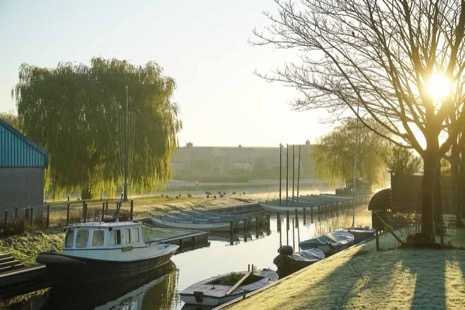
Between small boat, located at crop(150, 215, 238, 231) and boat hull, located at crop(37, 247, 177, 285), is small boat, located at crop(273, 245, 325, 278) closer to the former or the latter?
boat hull, located at crop(37, 247, 177, 285)

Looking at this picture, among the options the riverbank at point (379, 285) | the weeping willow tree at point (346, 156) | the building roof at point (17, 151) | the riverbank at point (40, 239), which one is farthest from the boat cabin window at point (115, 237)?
the weeping willow tree at point (346, 156)

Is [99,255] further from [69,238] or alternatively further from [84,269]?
[69,238]

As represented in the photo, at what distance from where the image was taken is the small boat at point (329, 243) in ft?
99.1

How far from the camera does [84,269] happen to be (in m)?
22.8

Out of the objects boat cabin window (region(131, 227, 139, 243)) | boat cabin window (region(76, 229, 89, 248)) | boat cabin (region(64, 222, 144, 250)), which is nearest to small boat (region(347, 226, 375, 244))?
boat cabin window (region(131, 227, 139, 243))

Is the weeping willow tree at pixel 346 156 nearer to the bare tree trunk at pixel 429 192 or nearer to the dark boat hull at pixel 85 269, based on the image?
the dark boat hull at pixel 85 269

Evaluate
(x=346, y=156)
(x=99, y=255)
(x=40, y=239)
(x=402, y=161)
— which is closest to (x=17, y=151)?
(x=40, y=239)

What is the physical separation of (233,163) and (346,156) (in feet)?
289

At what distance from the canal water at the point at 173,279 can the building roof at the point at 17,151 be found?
33.2ft

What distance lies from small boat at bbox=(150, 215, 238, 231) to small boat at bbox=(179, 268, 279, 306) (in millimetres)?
21018

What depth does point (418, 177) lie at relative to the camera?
33000mm

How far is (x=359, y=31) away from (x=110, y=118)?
29700mm

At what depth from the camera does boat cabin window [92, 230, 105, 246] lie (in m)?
24.3

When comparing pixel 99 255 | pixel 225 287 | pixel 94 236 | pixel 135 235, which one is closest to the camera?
pixel 225 287
